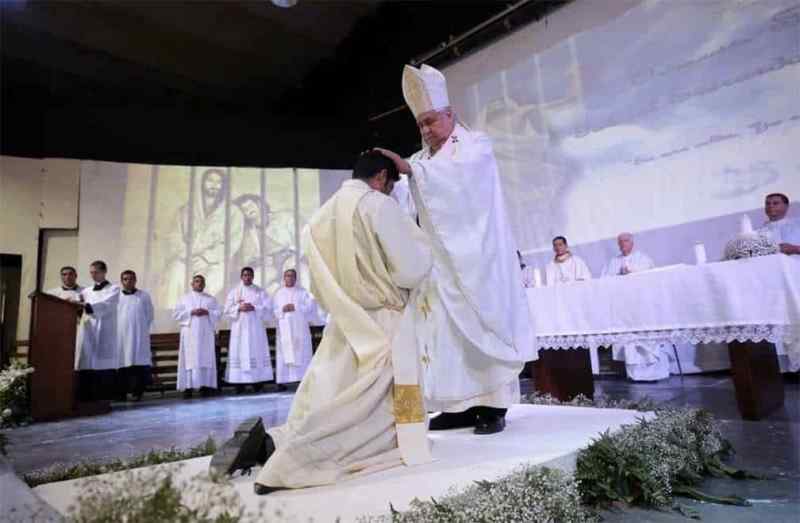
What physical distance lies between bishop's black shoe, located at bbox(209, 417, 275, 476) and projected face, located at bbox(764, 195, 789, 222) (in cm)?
489

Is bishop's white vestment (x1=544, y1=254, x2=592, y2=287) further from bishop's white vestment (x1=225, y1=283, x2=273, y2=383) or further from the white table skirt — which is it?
bishop's white vestment (x1=225, y1=283, x2=273, y2=383)

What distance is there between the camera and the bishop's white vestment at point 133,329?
7.69 m

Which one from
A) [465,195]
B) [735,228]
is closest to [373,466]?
[465,195]

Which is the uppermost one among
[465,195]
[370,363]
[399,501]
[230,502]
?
[465,195]

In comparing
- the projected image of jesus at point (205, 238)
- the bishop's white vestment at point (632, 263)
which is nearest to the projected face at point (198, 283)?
the projected image of jesus at point (205, 238)

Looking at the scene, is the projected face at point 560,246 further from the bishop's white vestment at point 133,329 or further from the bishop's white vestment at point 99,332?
the bishop's white vestment at point 133,329

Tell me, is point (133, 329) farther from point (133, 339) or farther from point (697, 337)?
point (697, 337)

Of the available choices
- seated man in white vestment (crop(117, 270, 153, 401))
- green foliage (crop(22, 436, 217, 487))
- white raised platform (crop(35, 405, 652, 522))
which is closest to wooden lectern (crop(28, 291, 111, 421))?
seated man in white vestment (crop(117, 270, 153, 401))

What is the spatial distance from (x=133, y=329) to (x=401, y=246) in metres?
6.98

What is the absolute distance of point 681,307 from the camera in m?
3.45

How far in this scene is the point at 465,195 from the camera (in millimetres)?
2654

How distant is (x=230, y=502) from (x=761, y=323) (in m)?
3.24

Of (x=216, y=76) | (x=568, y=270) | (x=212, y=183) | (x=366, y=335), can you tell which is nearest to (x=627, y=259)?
(x=568, y=270)

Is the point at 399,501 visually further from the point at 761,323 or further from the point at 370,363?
the point at 761,323
